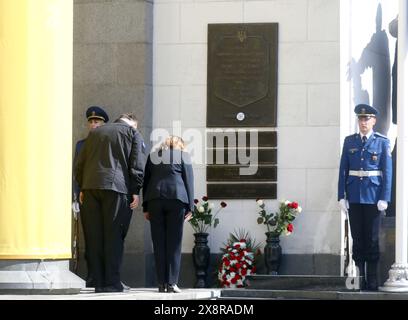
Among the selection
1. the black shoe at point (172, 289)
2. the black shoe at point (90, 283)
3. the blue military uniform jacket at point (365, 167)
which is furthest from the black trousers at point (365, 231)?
the black shoe at point (90, 283)

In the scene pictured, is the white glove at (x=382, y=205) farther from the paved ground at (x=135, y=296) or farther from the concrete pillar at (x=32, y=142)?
the concrete pillar at (x=32, y=142)

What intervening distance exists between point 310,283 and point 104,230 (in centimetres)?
257

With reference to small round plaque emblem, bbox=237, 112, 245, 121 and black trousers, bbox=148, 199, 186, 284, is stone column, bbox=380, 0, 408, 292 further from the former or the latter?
black trousers, bbox=148, 199, 186, 284

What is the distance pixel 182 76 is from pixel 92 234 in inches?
132

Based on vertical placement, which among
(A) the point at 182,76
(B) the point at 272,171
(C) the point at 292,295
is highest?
(A) the point at 182,76

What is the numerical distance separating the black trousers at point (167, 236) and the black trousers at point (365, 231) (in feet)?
7.35

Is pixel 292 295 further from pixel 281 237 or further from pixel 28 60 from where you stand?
pixel 28 60

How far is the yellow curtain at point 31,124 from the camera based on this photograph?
14.4 metres

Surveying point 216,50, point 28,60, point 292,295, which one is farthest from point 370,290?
point 28,60

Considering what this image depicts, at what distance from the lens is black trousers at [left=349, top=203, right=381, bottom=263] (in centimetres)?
1705

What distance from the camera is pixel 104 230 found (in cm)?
1577

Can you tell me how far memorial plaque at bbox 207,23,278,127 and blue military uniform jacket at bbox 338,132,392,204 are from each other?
1.22 metres

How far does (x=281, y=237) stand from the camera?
18.0m

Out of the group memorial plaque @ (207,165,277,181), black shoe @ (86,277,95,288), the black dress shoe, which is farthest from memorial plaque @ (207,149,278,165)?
the black dress shoe
